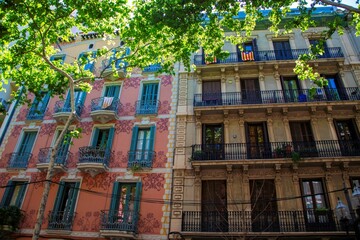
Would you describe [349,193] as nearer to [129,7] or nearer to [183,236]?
[183,236]

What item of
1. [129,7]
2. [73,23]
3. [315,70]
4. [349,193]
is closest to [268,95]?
[315,70]

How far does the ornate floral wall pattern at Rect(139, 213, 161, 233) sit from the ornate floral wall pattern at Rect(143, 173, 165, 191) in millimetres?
1356

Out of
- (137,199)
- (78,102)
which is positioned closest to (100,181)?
(137,199)

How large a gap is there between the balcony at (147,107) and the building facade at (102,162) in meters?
0.06

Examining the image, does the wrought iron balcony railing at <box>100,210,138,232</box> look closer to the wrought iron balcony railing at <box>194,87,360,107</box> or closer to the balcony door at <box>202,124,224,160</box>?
the balcony door at <box>202,124,224,160</box>

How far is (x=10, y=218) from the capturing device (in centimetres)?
1390

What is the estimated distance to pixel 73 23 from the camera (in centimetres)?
1347

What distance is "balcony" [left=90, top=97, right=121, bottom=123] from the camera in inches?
641

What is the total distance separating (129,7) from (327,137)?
12.2 m

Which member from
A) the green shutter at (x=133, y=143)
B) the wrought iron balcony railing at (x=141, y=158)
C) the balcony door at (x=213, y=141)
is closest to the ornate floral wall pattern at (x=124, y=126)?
the green shutter at (x=133, y=143)

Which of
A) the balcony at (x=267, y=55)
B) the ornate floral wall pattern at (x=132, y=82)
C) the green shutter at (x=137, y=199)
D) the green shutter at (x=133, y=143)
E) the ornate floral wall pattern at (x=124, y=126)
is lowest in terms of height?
the green shutter at (x=137, y=199)

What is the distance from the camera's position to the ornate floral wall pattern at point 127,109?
55.5 feet

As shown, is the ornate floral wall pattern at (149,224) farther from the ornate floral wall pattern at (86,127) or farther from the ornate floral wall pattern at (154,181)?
the ornate floral wall pattern at (86,127)

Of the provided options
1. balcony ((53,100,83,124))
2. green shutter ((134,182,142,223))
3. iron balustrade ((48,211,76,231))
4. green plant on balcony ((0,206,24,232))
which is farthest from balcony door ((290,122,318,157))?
green plant on balcony ((0,206,24,232))
